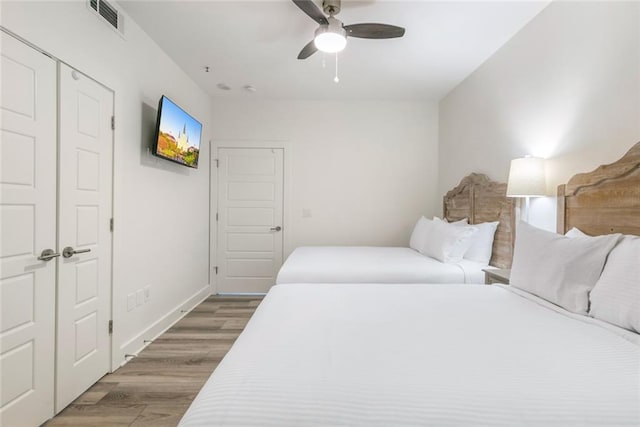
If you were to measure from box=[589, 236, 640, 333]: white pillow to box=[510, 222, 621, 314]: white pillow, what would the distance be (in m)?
0.04

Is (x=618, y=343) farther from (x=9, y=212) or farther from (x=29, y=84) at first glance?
(x=29, y=84)

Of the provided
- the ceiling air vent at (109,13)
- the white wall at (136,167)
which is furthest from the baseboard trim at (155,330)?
the ceiling air vent at (109,13)

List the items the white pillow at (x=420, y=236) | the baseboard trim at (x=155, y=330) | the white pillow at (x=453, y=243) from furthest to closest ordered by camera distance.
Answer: the white pillow at (x=420, y=236), the white pillow at (x=453, y=243), the baseboard trim at (x=155, y=330)

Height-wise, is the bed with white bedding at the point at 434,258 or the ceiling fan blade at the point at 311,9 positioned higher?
the ceiling fan blade at the point at 311,9

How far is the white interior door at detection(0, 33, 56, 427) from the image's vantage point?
1451 mm

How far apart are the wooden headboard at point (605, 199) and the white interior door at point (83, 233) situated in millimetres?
3017

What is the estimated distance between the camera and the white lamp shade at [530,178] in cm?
209

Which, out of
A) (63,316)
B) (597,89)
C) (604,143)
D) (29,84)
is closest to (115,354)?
(63,316)

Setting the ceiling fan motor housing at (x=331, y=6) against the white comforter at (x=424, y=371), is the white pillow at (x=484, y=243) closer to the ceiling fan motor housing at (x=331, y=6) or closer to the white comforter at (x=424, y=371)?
the white comforter at (x=424, y=371)

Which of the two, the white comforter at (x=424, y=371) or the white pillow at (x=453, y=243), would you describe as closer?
the white comforter at (x=424, y=371)

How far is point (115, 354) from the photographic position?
2246mm

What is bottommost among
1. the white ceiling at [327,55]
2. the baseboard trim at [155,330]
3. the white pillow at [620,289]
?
the baseboard trim at [155,330]

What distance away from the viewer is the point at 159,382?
2078mm

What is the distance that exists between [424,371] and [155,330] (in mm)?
2701
